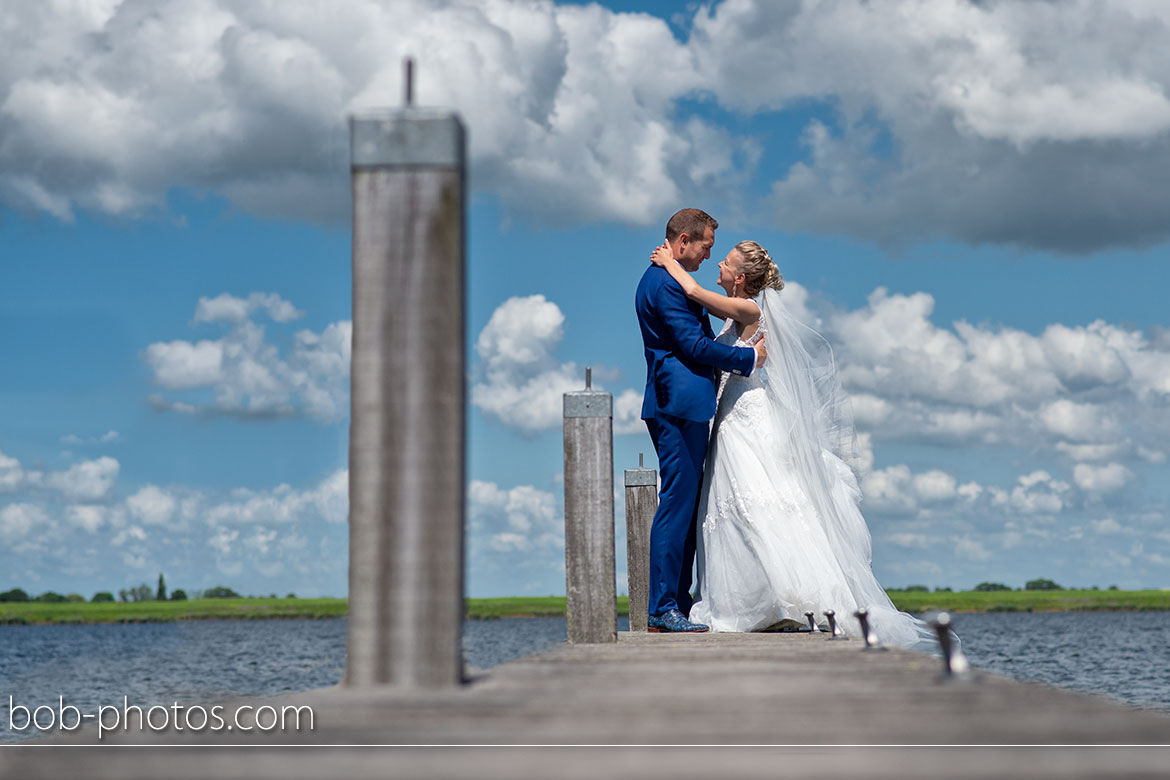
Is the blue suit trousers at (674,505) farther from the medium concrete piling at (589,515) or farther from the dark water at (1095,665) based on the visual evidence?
the dark water at (1095,665)

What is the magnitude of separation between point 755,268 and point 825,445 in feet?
4.21

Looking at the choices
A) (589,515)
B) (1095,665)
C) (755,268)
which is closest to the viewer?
(589,515)

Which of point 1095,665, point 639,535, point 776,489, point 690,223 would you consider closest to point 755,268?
point 690,223

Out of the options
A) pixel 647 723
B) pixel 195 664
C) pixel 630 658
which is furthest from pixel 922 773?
pixel 195 664

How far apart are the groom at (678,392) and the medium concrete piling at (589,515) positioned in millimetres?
1450

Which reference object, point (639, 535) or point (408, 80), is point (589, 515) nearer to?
point (408, 80)

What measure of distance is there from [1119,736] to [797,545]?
477 centimetres

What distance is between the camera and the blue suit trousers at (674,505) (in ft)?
23.3

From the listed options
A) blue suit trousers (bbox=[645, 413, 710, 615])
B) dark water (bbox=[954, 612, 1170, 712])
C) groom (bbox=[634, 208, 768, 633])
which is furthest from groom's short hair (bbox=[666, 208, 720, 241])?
dark water (bbox=[954, 612, 1170, 712])

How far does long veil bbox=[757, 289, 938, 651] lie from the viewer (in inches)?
278

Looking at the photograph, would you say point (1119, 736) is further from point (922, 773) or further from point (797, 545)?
point (797, 545)

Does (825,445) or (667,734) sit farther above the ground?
(825,445)

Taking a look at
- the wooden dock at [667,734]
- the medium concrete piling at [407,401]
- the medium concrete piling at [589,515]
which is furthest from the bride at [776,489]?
the medium concrete piling at [407,401]

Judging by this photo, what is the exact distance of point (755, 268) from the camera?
300 inches
